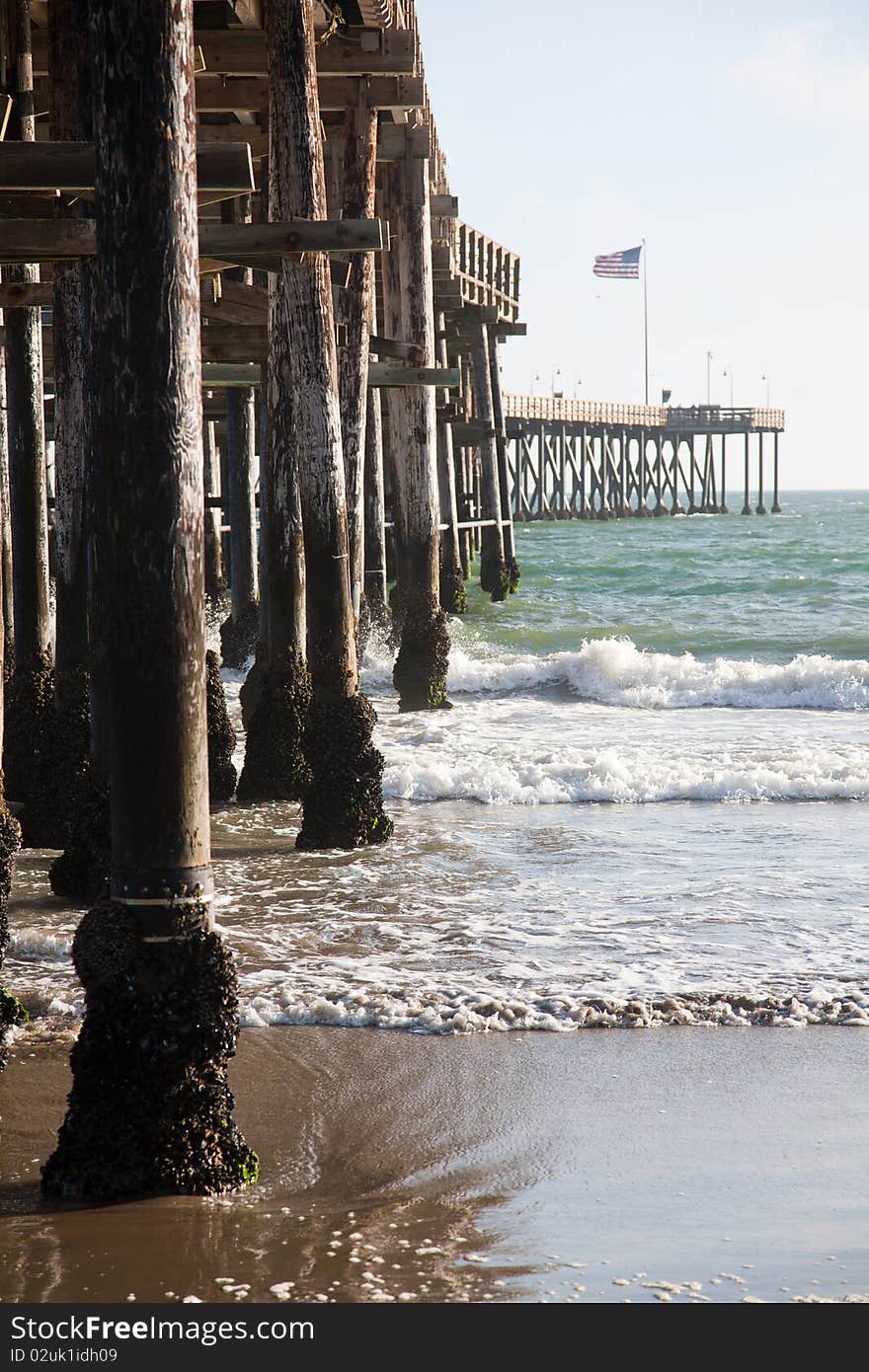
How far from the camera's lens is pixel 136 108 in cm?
325

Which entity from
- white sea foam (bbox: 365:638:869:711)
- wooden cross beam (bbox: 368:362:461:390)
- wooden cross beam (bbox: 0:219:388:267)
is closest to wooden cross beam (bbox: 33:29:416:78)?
wooden cross beam (bbox: 0:219:388:267)

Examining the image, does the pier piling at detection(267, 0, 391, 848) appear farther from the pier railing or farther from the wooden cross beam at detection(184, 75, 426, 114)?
the pier railing

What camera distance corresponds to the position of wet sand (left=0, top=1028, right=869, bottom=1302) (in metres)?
2.88

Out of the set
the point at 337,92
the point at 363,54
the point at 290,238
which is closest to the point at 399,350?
the point at 337,92

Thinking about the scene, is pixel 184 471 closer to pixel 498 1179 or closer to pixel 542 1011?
pixel 498 1179

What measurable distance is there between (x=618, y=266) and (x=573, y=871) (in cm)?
4084

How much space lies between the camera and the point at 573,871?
6.75 metres

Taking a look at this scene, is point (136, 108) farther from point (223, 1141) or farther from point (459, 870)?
point (459, 870)

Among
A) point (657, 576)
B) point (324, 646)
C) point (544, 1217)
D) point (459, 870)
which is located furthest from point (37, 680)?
point (657, 576)

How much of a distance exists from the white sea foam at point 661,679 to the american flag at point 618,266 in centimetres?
3148

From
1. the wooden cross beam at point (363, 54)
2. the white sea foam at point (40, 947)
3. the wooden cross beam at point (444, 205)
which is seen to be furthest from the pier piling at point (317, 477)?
the wooden cross beam at point (444, 205)

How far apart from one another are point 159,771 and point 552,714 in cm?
968

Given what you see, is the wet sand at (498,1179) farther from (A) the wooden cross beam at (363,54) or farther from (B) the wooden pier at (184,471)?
(A) the wooden cross beam at (363,54)

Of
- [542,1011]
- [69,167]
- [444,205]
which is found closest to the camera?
[542,1011]
